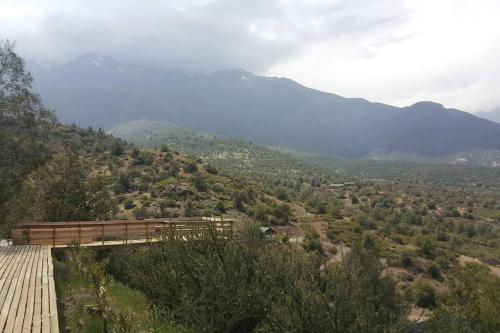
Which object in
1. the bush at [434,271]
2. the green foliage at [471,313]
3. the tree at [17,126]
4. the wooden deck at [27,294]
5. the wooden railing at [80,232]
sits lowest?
the bush at [434,271]

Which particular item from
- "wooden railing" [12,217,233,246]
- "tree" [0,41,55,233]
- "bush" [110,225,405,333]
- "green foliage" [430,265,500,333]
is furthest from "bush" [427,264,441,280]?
"tree" [0,41,55,233]

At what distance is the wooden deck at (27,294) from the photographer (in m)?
8.30

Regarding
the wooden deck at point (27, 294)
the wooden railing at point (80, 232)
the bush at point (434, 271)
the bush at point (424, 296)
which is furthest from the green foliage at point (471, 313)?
the wooden deck at point (27, 294)

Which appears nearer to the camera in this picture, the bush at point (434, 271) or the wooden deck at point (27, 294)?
the wooden deck at point (27, 294)

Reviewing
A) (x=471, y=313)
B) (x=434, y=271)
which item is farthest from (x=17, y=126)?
(x=434, y=271)

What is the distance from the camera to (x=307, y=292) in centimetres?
1030

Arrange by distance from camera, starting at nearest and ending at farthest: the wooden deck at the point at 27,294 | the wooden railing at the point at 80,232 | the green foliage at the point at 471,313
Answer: the wooden deck at the point at 27,294, the green foliage at the point at 471,313, the wooden railing at the point at 80,232

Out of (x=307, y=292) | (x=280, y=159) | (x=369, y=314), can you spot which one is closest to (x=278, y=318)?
(x=307, y=292)

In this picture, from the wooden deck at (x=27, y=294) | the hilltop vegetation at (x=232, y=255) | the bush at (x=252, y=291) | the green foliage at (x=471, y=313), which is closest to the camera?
the wooden deck at (x=27, y=294)

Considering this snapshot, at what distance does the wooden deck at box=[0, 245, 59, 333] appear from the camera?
27.2 ft

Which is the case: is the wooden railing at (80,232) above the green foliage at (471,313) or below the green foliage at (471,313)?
above

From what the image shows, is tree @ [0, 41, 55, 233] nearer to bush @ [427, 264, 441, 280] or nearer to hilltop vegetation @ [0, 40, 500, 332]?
hilltop vegetation @ [0, 40, 500, 332]

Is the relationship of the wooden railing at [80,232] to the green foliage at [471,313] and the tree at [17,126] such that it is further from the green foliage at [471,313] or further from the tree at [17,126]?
the green foliage at [471,313]

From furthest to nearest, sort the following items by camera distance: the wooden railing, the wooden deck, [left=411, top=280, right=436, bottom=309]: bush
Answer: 1. [left=411, top=280, right=436, bottom=309]: bush
2. the wooden railing
3. the wooden deck
